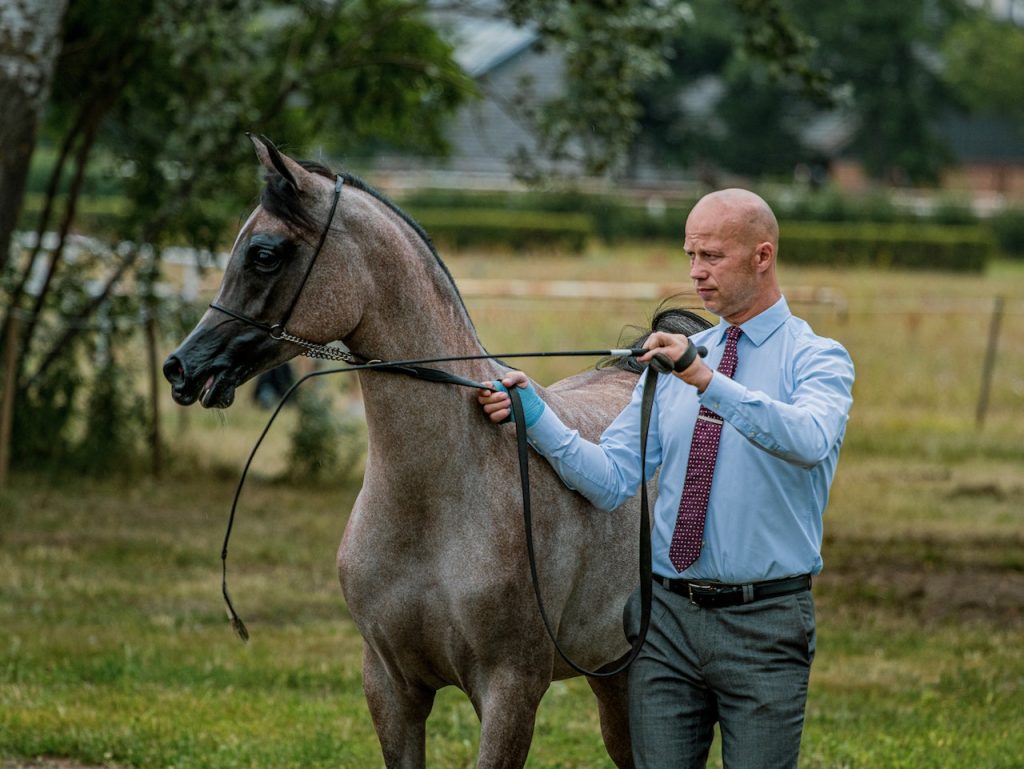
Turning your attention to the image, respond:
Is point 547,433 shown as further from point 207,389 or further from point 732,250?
point 207,389

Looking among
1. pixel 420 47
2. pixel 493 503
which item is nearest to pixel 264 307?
pixel 493 503

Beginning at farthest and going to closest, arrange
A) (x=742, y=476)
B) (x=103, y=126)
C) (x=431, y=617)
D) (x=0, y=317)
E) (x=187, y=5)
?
(x=103, y=126) → (x=0, y=317) → (x=187, y=5) → (x=431, y=617) → (x=742, y=476)

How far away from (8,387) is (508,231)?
23.2 m

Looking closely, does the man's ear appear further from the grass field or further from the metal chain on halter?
the grass field

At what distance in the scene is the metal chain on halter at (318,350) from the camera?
3.70m

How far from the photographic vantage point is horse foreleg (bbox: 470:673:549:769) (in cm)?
384

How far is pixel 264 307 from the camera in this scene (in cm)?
368

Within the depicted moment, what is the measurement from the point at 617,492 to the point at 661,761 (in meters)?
0.70

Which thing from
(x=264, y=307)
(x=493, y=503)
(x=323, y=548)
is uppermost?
(x=264, y=307)

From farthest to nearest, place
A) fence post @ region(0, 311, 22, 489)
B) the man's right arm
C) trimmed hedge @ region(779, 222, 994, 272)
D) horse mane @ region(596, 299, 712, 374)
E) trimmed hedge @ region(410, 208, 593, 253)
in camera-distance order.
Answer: trimmed hedge @ region(779, 222, 994, 272), trimmed hedge @ region(410, 208, 593, 253), fence post @ region(0, 311, 22, 489), horse mane @ region(596, 299, 712, 374), the man's right arm

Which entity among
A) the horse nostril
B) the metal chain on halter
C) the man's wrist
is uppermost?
the man's wrist

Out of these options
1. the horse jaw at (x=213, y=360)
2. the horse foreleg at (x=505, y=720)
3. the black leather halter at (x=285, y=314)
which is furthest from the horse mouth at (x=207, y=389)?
the horse foreleg at (x=505, y=720)

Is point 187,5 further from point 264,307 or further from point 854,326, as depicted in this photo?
point 854,326

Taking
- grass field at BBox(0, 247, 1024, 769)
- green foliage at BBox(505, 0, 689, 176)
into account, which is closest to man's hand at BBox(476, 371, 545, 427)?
grass field at BBox(0, 247, 1024, 769)
